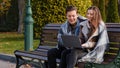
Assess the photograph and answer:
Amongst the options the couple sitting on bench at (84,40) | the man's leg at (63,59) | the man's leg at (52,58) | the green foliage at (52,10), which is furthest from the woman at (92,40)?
the green foliage at (52,10)

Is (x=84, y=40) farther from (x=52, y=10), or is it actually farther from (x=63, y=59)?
(x=52, y=10)

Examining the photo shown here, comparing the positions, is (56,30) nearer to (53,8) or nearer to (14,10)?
(53,8)

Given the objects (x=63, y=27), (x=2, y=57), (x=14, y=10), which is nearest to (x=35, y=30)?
(x=2, y=57)

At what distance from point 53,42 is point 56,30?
0.93 feet

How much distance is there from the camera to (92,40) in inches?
252

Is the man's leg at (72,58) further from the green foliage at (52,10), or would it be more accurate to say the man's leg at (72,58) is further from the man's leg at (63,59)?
the green foliage at (52,10)

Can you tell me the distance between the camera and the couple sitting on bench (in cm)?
619

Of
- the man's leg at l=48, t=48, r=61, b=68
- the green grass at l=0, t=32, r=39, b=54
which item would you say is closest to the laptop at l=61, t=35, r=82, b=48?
the man's leg at l=48, t=48, r=61, b=68

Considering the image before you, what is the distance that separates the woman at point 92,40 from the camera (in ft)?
20.3

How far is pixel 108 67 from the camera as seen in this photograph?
5902 millimetres

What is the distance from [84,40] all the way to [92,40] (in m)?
0.23

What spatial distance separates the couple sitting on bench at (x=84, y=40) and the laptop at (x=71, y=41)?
0.06m

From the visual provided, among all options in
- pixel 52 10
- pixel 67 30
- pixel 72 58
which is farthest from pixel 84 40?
pixel 52 10

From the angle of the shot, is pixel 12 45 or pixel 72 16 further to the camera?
pixel 12 45
